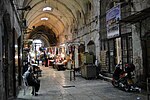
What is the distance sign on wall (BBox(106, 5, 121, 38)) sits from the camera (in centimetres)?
1441

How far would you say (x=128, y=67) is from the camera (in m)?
11.6

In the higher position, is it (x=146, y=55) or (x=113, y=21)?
(x=113, y=21)

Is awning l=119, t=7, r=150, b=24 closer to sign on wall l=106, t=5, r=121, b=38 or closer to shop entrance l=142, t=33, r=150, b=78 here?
shop entrance l=142, t=33, r=150, b=78

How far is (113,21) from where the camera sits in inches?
599

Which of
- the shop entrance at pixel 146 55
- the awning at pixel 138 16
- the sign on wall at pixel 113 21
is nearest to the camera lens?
the awning at pixel 138 16

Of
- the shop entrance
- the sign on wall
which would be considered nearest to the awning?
the shop entrance

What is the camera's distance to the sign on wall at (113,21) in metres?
14.4

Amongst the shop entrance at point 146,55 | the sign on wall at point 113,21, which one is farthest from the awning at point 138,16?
the sign on wall at point 113,21

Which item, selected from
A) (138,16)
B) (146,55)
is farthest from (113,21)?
(138,16)

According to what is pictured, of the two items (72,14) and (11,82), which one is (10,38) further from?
(72,14)

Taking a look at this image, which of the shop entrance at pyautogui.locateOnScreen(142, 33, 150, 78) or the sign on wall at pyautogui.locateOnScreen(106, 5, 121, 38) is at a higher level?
the sign on wall at pyautogui.locateOnScreen(106, 5, 121, 38)

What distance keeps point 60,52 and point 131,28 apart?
74.7 feet

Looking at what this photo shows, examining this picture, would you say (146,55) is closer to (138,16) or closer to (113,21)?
(138,16)

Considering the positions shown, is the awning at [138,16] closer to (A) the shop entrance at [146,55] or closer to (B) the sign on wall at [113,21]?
(A) the shop entrance at [146,55]
